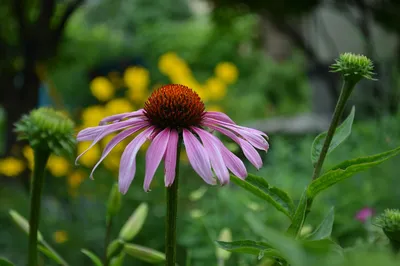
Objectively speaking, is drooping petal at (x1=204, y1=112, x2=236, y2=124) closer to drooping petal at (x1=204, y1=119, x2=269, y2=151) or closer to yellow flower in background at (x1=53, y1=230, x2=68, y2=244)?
drooping petal at (x1=204, y1=119, x2=269, y2=151)

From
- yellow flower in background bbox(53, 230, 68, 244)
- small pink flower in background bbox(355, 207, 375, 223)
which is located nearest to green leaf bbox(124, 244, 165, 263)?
small pink flower in background bbox(355, 207, 375, 223)

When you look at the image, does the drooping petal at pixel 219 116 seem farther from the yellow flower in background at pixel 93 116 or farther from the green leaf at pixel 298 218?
the yellow flower in background at pixel 93 116

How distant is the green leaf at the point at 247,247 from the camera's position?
31 centimetres

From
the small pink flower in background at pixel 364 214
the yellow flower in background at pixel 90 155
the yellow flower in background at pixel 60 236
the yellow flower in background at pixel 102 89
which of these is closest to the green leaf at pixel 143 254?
the small pink flower in background at pixel 364 214

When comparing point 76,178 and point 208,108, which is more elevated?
point 208,108

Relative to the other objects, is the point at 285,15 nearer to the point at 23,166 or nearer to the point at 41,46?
the point at 41,46

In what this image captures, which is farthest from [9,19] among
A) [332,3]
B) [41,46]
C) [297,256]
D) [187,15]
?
[187,15]

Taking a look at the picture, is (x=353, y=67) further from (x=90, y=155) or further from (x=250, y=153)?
(x=90, y=155)

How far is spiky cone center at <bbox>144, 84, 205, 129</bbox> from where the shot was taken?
38cm

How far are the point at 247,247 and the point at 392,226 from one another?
0.27ft

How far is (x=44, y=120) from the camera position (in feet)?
1.01

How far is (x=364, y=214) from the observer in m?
0.87

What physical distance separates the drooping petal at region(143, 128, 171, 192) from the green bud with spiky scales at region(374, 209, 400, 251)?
0.13 metres

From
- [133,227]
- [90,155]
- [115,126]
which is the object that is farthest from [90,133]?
[90,155]
